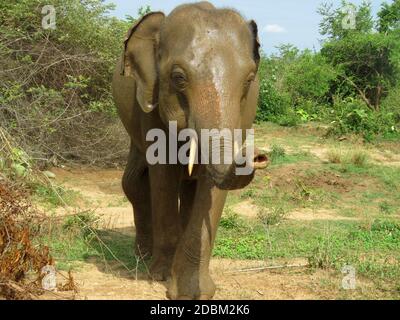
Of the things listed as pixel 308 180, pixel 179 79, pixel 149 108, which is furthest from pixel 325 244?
pixel 308 180

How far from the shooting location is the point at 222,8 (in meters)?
4.85

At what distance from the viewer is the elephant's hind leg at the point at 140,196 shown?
6.44m

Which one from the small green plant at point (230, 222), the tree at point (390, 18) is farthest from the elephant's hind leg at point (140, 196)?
the tree at point (390, 18)

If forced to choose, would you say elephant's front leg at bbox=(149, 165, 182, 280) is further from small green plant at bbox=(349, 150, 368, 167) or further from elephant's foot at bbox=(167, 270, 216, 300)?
small green plant at bbox=(349, 150, 368, 167)

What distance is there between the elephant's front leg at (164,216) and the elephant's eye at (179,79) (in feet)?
3.39

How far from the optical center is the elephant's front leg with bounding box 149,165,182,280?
5391mm

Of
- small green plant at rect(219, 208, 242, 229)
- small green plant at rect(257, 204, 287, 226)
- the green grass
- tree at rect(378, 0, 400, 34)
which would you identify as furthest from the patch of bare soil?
tree at rect(378, 0, 400, 34)

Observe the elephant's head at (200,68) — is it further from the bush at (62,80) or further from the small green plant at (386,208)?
the bush at (62,80)

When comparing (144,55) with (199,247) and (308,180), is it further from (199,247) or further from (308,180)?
(308,180)

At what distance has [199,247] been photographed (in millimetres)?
4930

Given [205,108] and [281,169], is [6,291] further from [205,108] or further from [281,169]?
[281,169]
